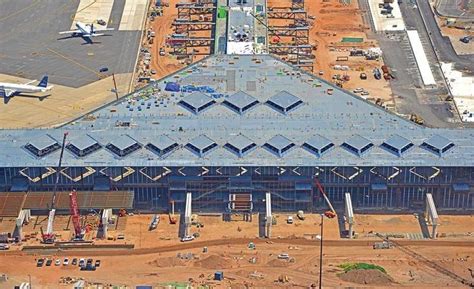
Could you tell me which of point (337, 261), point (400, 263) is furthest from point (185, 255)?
point (400, 263)

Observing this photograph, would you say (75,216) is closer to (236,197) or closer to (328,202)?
(236,197)

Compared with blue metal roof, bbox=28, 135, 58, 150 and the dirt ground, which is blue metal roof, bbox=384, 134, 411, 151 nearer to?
the dirt ground

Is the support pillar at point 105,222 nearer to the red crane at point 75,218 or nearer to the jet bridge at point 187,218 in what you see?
the red crane at point 75,218

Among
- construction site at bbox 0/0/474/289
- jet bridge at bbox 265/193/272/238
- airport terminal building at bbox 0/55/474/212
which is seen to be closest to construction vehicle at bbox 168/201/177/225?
construction site at bbox 0/0/474/289

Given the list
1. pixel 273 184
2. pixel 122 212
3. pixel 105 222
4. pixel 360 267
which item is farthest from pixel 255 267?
pixel 122 212

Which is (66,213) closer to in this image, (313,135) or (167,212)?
(167,212)
